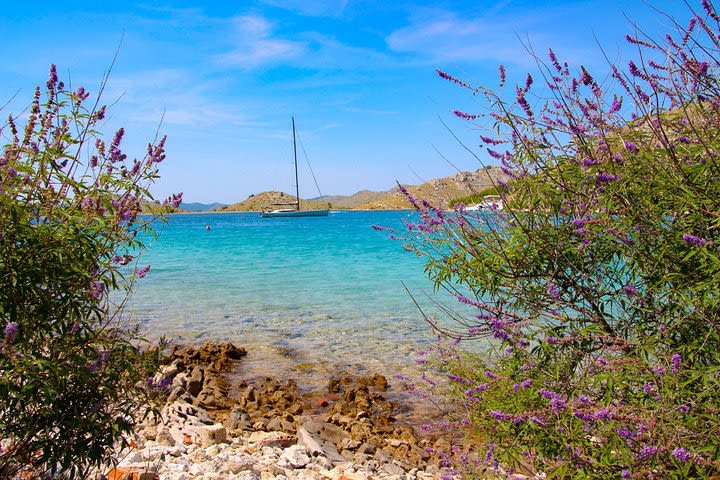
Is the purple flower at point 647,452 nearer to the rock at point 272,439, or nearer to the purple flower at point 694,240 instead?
the purple flower at point 694,240

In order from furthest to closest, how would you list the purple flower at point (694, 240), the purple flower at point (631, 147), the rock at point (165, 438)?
the rock at point (165, 438) → the purple flower at point (631, 147) → the purple flower at point (694, 240)

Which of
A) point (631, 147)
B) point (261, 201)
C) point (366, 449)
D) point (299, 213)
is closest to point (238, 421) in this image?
point (366, 449)

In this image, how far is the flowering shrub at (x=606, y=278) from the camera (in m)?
3.34

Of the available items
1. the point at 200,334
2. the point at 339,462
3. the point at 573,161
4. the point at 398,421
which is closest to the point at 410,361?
the point at 398,421

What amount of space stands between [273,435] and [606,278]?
4.93m

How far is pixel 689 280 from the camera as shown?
12.0ft

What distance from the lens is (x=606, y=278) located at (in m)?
4.30

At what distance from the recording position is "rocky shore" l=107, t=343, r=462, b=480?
567cm

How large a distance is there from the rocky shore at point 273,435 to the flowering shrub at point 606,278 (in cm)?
199

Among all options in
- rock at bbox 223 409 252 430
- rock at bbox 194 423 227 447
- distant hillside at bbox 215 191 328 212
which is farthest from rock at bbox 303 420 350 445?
distant hillside at bbox 215 191 328 212

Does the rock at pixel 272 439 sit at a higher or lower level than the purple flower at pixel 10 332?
lower

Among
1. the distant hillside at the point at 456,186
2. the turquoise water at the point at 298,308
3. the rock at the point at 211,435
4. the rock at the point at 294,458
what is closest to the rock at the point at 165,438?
the rock at the point at 211,435

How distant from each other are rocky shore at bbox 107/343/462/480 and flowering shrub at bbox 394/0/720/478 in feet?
6.54

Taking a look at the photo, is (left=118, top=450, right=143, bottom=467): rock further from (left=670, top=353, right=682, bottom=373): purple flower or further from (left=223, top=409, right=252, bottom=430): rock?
(left=670, top=353, right=682, bottom=373): purple flower
